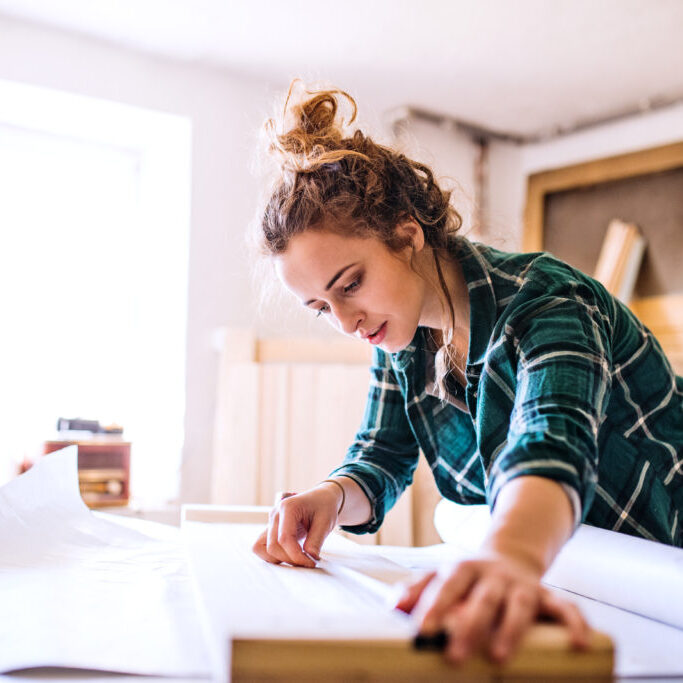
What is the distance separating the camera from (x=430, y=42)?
2.25 meters

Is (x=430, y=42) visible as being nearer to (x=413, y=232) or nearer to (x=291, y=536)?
(x=413, y=232)

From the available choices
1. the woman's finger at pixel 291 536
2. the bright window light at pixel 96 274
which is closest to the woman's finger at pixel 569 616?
the woman's finger at pixel 291 536

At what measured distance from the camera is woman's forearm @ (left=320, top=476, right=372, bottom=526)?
0.99m

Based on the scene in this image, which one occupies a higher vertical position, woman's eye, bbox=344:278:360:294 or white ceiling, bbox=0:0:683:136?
white ceiling, bbox=0:0:683:136

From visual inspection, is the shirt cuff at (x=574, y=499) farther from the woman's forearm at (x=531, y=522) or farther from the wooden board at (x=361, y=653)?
the wooden board at (x=361, y=653)

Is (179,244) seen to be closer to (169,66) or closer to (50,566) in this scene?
(169,66)

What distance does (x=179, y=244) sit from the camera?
246 centimetres

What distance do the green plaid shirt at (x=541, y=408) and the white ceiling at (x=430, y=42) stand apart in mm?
1175

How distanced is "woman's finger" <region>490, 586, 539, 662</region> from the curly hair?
0.57m

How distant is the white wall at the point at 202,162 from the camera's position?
7.33ft

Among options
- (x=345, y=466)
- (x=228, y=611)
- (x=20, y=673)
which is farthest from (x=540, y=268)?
(x=20, y=673)

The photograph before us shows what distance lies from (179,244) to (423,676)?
2233mm

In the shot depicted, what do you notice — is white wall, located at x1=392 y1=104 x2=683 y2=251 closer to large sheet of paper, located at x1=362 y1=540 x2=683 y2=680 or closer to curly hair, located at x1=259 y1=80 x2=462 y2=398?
curly hair, located at x1=259 y1=80 x2=462 y2=398

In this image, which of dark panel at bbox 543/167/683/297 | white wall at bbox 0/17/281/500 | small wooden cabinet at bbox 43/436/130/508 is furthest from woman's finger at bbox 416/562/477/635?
dark panel at bbox 543/167/683/297
